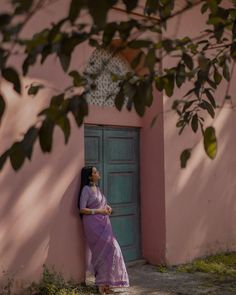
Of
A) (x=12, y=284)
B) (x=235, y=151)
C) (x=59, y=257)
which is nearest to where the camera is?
(x=12, y=284)

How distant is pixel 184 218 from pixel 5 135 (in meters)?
2.96

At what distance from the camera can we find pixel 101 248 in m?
5.50

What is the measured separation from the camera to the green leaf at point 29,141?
1.43m

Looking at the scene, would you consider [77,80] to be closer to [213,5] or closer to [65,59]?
[65,59]

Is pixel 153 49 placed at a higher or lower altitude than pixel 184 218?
higher

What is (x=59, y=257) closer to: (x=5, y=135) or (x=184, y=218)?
(x=5, y=135)

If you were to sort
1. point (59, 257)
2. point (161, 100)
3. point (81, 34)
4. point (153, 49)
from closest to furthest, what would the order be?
point (153, 49)
point (81, 34)
point (59, 257)
point (161, 100)

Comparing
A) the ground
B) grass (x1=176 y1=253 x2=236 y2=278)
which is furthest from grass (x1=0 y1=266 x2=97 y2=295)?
grass (x1=176 y1=253 x2=236 y2=278)

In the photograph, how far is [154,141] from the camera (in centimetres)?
679

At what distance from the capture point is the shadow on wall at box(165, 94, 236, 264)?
6.78m

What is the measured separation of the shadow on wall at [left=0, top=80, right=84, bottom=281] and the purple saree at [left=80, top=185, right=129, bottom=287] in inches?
6.7

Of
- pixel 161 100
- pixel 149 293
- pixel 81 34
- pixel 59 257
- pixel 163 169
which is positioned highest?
pixel 161 100

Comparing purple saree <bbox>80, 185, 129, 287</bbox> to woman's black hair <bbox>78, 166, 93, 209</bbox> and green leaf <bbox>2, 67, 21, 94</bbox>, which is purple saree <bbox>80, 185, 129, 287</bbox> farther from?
A: green leaf <bbox>2, 67, 21, 94</bbox>

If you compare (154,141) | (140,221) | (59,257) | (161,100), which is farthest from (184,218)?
(59,257)
